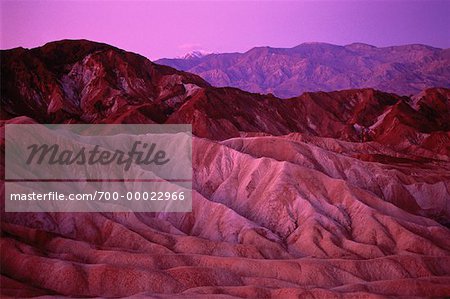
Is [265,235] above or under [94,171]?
under

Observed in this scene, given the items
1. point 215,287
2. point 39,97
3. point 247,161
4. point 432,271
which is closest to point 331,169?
point 247,161

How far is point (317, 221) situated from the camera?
218 ft

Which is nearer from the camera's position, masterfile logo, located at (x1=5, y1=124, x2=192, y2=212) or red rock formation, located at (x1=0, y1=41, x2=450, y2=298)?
red rock formation, located at (x1=0, y1=41, x2=450, y2=298)

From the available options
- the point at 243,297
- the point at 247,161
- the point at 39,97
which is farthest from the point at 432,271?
the point at 39,97

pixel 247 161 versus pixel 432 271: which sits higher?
pixel 247 161

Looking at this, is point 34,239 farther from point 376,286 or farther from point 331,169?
point 331,169

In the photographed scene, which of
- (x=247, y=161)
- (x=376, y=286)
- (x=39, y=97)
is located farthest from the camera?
(x=39, y=97)

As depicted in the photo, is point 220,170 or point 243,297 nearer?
point 243,297

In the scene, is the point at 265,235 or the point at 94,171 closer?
the point at 265,235

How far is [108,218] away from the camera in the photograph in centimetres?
6475

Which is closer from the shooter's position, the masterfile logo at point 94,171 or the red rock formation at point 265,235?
the red rock formation at point 265,235

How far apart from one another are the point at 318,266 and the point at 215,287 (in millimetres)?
12348

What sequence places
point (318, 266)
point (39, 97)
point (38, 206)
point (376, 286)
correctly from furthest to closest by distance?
point (39, 97)
point (38, 206)
point (318, 266)
point (376, 286)

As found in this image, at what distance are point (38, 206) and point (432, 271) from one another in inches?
1673
